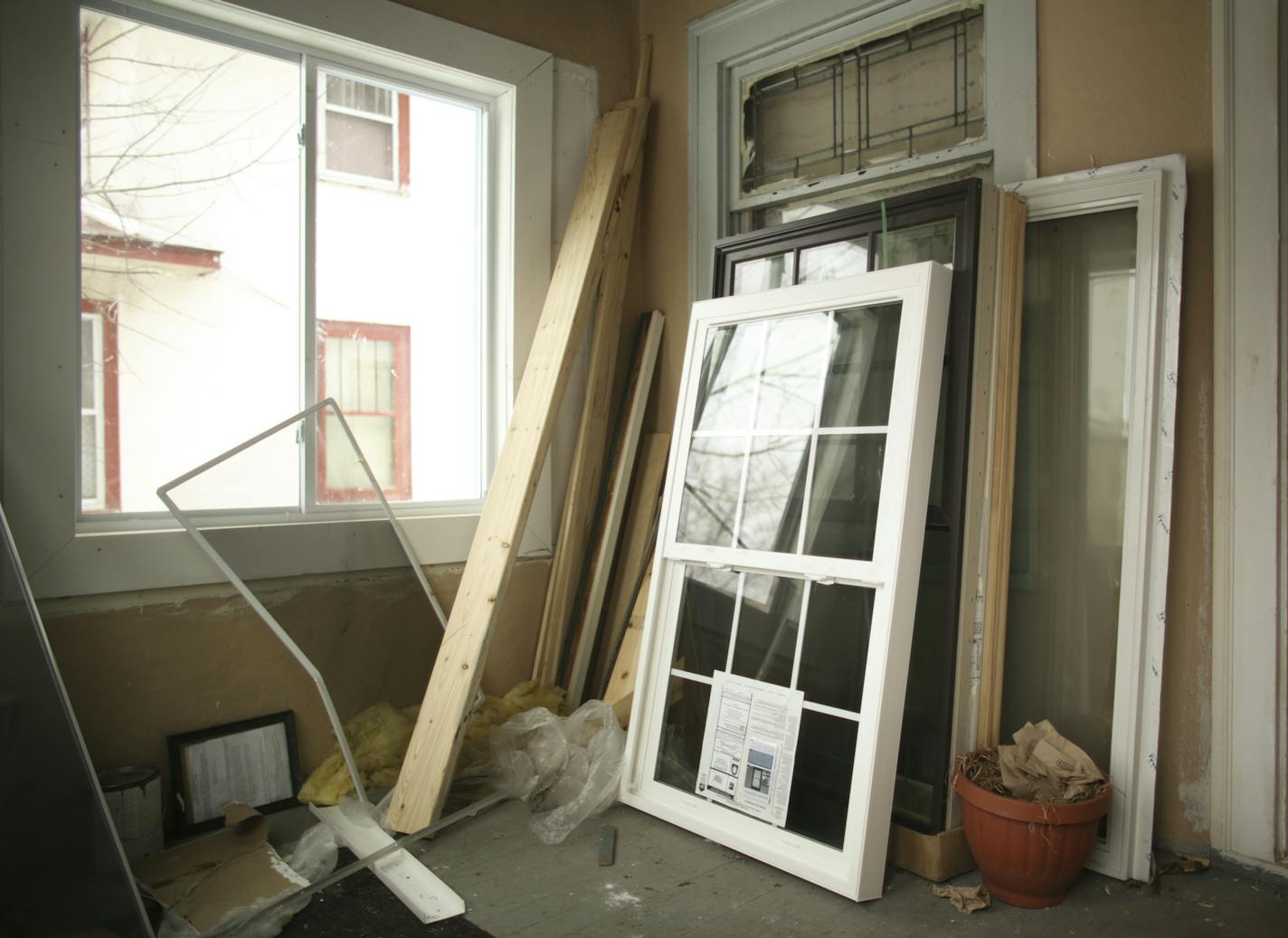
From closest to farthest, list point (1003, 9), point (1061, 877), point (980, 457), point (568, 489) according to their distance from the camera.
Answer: point (1061, 877) → point (980, 457) → point (1003, 9) → point (568, 489)

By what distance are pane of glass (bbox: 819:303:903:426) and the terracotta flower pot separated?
932 millimetres

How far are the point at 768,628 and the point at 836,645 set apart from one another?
0.21 metres

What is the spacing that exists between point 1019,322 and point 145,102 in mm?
2519

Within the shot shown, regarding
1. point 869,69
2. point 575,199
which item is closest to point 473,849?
point 575,199

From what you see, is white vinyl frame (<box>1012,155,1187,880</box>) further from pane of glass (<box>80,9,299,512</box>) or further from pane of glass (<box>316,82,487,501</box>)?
pane of glass (<box>80,9,299,512</box>)

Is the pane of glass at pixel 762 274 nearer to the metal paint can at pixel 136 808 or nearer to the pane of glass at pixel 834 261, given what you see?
the pane of glass at pixel 834 261

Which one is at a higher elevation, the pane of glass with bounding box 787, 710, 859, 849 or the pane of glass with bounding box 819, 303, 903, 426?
the pane of glass with bounding box 819, 303, 903, 426

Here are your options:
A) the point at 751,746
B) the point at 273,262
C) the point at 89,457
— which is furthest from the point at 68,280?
the point at 751,746

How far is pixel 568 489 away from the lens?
3.34 metres

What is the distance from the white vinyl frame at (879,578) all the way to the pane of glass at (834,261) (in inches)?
8.1

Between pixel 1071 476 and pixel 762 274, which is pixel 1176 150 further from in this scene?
pixel 762 274

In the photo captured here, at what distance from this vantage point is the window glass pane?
2650 millimetres

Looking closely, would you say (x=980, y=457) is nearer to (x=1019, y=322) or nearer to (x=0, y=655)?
(x=1019, y=322)

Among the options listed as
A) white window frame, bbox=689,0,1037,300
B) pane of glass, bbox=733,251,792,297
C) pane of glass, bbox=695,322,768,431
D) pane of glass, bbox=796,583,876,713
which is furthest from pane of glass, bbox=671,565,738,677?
white window frame, bbox=689,0,1037,300
